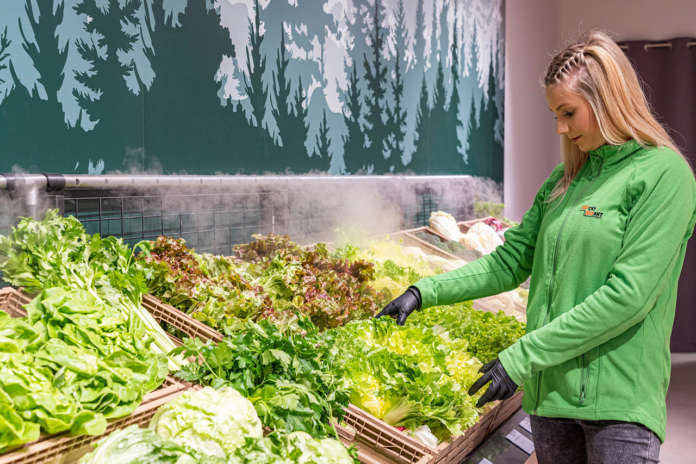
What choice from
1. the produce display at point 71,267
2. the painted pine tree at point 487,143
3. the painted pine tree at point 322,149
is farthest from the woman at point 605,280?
the painted pine tree at point 487,143

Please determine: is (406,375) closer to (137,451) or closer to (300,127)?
(137,451)

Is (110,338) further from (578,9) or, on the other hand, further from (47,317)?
(578,9)

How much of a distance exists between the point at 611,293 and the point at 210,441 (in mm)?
1085

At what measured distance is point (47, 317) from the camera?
139cm

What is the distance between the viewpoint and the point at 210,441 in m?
1.24

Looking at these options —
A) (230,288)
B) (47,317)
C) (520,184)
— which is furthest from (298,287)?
(520,184)

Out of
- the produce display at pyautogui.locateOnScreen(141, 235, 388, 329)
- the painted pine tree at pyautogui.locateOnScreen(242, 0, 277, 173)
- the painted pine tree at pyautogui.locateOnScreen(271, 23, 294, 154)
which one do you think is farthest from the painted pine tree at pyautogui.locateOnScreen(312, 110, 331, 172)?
the produce display at pyautogui.locateOnScreen(141, 235, 388, 329)

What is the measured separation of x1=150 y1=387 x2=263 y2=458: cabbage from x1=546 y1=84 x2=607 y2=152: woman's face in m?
1.19

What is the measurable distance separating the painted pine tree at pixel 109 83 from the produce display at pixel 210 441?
139cm

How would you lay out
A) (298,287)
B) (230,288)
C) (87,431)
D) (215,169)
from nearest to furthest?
(87,431), (230,288), (298,287), (215,169)

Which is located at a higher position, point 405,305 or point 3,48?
point 3,48

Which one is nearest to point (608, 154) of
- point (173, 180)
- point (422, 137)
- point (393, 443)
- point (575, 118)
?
point (575, 118)

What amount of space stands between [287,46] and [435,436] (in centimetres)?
233

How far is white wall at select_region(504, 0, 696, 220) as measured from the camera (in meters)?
6.20
